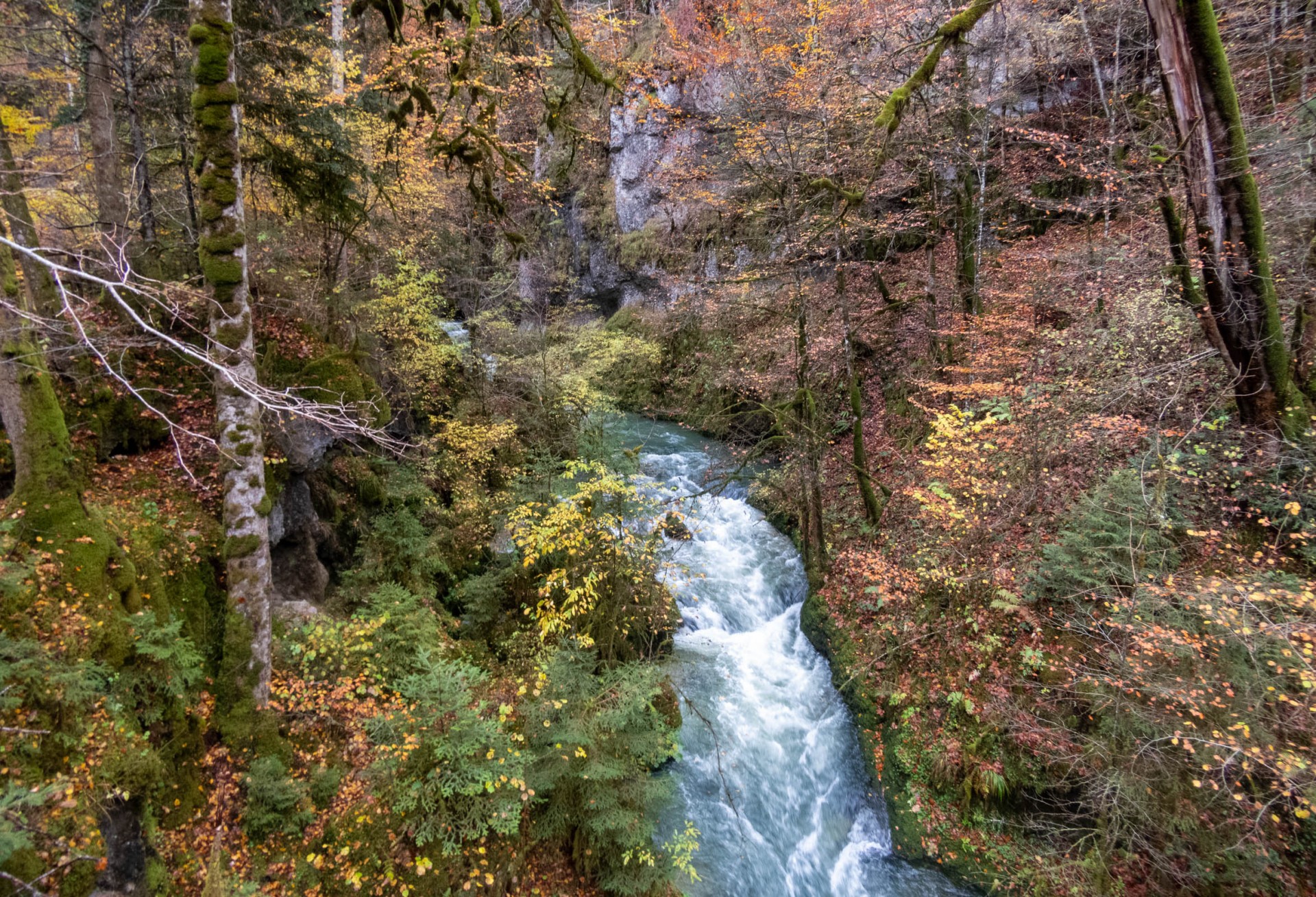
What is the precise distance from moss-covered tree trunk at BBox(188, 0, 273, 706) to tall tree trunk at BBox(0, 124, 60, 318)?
126cm

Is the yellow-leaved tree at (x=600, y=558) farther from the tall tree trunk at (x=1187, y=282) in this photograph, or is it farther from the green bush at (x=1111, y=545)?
the tall tree trunk at (x=1187, y=282)

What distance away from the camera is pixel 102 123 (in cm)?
726

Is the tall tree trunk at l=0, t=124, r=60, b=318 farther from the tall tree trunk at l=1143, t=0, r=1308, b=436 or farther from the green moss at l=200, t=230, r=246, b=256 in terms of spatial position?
the tall tree trunk at l=1143, t=0, r=1308, b=436

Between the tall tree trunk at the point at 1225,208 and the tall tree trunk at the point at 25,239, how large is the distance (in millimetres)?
9700

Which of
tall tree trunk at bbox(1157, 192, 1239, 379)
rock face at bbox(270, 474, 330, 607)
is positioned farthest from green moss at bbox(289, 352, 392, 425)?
tall tree trunk at bbox(1157, 192, 1239, 379)

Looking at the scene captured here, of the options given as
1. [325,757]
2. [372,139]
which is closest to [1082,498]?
[325,757]

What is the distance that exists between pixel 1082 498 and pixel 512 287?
13188 mm

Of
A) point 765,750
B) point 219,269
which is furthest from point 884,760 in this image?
point 219,269

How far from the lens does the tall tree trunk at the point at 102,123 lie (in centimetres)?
687

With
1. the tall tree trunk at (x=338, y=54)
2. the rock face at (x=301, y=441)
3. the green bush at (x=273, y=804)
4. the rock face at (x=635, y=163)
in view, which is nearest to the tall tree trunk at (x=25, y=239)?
the rock face at (x=301, y=441)

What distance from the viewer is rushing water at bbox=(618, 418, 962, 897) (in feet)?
22.2

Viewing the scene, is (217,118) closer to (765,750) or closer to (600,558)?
(600,558)

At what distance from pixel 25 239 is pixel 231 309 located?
2.24 metres

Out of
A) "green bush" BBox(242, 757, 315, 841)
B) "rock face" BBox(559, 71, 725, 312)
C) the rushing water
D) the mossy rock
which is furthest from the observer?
"rock face" BBox(559, 71, 725, 312)
